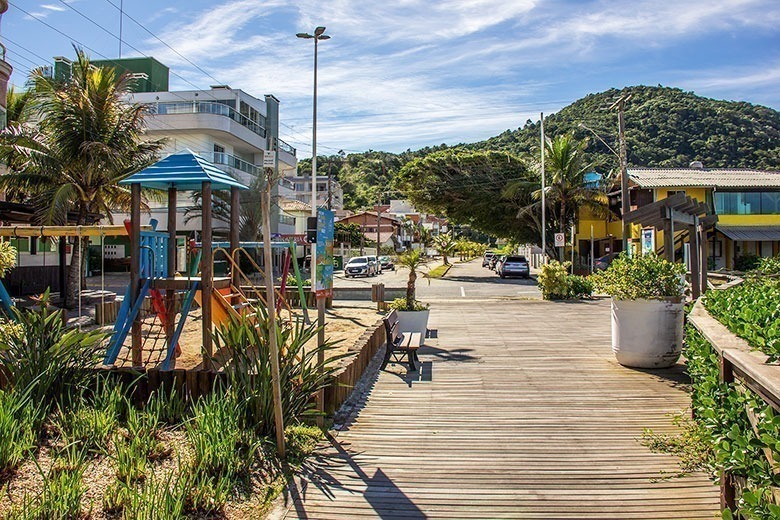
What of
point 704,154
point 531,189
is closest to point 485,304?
point 531,189

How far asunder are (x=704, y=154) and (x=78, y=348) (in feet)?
225

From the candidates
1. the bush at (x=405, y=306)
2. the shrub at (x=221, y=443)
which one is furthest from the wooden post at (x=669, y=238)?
the shrub at (x=221, y=443)

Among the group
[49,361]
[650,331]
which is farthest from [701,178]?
[49,361]

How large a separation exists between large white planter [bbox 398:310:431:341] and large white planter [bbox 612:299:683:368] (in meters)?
3.76

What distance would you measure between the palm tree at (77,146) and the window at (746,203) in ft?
107

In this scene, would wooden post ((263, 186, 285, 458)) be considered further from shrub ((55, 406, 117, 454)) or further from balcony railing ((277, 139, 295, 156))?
balcony railing ((277, 139, 295, 156))

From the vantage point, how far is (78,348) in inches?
253

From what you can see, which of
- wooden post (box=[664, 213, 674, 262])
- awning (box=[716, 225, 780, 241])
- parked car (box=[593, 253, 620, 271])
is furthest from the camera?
parked car (box=[593, 253, 620, 271])

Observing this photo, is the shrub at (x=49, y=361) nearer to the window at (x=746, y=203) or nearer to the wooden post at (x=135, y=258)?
the wooden post at (x=135, y=258)

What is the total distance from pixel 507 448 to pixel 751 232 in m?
37.4

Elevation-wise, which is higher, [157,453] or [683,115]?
[683,115]

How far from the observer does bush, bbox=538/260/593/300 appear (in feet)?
Result: 76.7

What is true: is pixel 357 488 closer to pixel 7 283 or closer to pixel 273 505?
pixel 273 505

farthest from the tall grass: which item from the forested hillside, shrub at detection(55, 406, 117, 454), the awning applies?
the forested hillside
